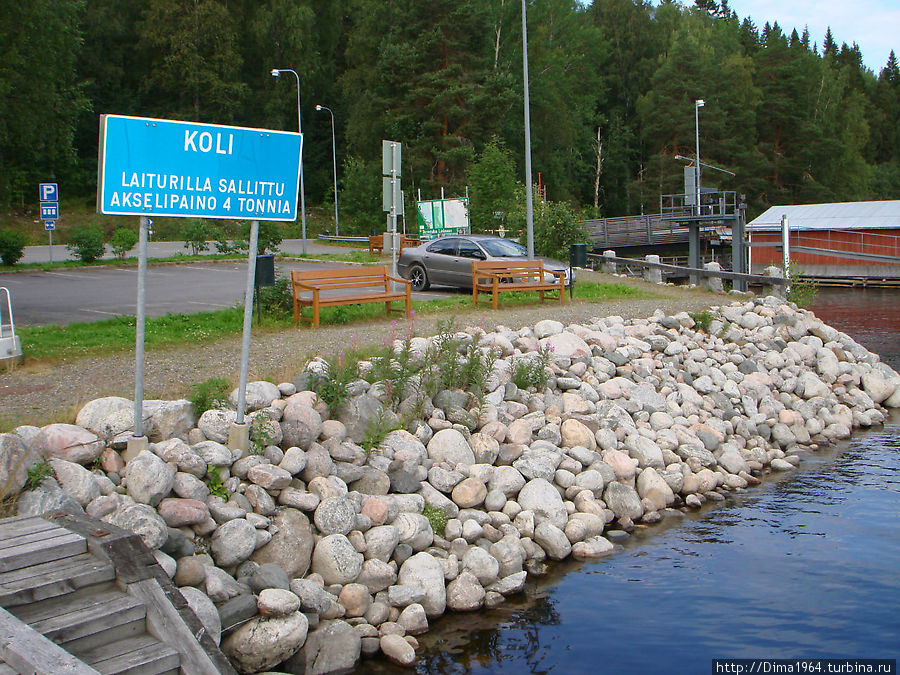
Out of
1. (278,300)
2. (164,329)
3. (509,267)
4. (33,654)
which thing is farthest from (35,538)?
(509,267)

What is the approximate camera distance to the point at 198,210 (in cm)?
785

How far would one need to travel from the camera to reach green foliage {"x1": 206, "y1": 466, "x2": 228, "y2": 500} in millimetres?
7770

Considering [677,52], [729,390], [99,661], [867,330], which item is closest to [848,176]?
[677,52]

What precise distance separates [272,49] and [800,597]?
60734 mm

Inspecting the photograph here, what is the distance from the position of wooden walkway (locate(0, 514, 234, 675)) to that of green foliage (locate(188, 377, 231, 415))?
262 centimetres

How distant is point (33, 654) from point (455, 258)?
1641 centimetres

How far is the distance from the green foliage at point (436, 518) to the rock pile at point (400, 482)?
2 centimetres

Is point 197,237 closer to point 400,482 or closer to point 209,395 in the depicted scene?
point 209,395

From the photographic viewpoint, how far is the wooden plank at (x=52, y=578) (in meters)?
5.28

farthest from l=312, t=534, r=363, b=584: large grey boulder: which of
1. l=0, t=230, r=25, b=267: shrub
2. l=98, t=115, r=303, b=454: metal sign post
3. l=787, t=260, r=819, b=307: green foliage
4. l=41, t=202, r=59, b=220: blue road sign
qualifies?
l=41, t=202, r=59, b=220: blue road sign

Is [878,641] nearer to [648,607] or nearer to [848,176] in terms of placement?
[648,607]

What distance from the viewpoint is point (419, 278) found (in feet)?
69.4

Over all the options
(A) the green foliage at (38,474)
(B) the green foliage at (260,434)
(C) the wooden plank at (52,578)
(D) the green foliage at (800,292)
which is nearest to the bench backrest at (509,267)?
(D) the green foliage at (800,292)

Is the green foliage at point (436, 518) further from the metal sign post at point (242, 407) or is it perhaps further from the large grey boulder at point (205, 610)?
the large grey boulder at point (205, 610)
